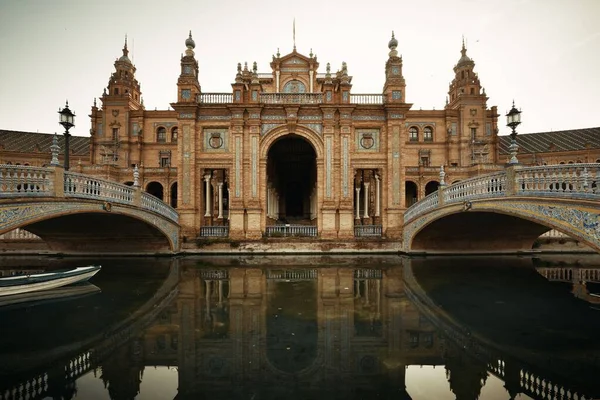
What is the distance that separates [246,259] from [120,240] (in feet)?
23.0

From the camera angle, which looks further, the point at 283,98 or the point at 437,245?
the point at 283,98

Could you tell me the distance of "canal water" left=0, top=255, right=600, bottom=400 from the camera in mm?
4305

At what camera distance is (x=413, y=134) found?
123 ft

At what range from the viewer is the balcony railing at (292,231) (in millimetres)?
17142

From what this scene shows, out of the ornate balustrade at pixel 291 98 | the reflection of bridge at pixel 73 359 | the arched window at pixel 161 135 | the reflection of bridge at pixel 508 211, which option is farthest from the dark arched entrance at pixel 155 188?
the reflection of bridge at pixel 73 359

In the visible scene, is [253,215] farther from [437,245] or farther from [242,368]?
[242,368]

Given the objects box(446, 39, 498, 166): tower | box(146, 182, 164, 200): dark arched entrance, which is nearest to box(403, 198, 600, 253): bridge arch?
box(446, 39, 498, 166): tower

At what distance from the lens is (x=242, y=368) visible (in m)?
4.76

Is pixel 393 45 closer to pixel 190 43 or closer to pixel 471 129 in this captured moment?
pixel 190 43

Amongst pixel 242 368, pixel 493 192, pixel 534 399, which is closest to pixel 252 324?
pixel 242 368

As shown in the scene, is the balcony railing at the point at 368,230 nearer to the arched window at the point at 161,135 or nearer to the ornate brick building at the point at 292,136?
the ornate brick building at the point at 292,136

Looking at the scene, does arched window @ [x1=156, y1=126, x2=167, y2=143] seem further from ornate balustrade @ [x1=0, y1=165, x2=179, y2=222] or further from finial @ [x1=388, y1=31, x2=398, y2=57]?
finial @ [x1=388, y1=31, x2=398, y2=57]

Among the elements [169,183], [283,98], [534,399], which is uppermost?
[283,98]

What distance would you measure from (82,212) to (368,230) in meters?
14.1
